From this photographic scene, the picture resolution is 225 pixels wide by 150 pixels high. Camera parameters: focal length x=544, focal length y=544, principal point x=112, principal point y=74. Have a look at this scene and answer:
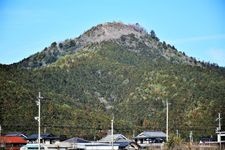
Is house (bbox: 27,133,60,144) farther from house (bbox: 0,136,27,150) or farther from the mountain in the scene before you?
the mountain

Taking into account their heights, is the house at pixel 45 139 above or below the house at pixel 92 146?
above

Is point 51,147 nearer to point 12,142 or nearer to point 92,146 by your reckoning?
point 12,142

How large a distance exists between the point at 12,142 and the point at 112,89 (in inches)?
1825

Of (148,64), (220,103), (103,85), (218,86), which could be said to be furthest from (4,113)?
(148,64)

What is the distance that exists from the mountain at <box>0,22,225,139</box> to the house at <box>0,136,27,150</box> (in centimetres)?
598

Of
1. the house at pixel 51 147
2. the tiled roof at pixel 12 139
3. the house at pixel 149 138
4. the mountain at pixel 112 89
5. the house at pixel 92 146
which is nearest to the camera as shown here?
the house at pixel 92 146

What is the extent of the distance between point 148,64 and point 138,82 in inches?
445

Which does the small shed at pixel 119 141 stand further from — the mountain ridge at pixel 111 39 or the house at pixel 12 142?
the mountain ridge at pixel 111 39

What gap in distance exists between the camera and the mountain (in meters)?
58.9

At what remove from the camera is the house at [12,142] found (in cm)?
4450

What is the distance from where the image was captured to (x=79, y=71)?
94.4 m

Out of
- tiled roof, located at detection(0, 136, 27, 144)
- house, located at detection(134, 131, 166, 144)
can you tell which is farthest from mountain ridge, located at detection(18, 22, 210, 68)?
tiled roof, located at detection(0, 136, 27, 144)

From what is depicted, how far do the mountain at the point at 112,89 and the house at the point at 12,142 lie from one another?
5984 millimetres

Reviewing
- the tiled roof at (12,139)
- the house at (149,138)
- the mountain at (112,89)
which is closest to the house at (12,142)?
the tiled roof at (12,139)
